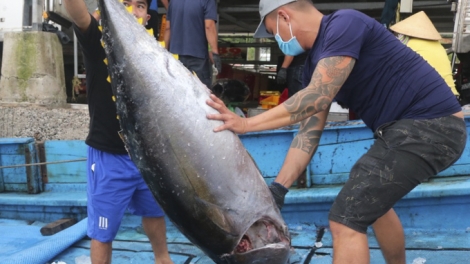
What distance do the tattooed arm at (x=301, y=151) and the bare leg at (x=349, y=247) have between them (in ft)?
1.27

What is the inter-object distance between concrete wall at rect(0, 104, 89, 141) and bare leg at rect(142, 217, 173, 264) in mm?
2704

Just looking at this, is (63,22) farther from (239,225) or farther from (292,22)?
(239,225)

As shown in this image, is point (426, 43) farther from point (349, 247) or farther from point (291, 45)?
point (349, 247)

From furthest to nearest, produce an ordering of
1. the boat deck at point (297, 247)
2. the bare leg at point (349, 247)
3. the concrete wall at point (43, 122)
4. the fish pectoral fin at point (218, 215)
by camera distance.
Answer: the concrete wall at point (43, 122), the boat deck at point (297, 247), the bare leg at point (349, 247), the fish pectoral fin at point (218, 215)

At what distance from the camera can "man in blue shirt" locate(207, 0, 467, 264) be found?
7.18ft

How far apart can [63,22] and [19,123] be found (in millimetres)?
1945

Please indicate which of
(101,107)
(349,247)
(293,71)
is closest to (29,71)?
(293,71)

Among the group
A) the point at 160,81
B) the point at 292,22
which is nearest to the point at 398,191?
the point at 292,22

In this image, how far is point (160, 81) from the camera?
2041 mm

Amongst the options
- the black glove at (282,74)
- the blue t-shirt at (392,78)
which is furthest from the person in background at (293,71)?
the blue t-shirt at (392,78)

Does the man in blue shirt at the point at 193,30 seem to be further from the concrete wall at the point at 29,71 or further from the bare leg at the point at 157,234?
the bare leg at the point at 157,234

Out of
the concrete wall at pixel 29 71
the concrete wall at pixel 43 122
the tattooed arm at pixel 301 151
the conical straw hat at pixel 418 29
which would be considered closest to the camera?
the tattooed arm at pixel 301 151

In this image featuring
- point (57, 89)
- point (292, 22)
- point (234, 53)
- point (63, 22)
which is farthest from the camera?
point (234, 53)

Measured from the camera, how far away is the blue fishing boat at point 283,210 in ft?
11.7
